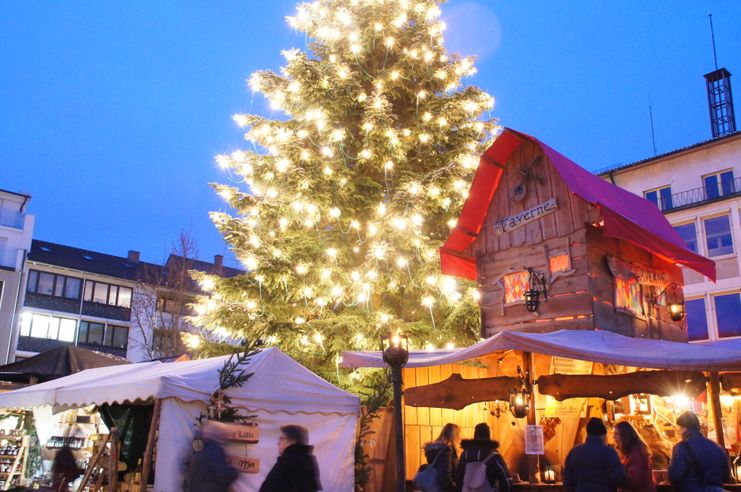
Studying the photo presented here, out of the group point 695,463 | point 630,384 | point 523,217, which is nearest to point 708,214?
point 523,217

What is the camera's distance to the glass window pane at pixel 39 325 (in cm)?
4294

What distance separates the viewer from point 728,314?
1168 inches

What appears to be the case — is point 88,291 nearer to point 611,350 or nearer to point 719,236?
point 719,236

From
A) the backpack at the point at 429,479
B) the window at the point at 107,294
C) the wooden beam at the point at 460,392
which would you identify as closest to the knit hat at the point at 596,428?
the backpack at the point at 429,479

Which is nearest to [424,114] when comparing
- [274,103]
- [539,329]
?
[274,103]

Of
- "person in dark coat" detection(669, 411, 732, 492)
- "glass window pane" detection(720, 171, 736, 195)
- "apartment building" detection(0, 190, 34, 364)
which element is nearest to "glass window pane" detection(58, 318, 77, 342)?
"apartment building" detection(0, 190, 34, 364)

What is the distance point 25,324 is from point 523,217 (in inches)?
1552

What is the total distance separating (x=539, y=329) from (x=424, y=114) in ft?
20.3

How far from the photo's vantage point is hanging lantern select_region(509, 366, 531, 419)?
10.3 meters

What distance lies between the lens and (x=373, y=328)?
1396 cm

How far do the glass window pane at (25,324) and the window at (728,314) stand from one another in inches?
1594

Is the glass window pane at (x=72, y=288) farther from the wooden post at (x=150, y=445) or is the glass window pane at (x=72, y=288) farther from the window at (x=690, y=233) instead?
the wooden post at (x=150, y=445)

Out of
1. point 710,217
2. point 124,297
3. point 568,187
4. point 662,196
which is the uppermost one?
point 662,196

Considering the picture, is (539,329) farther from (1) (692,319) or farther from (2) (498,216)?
(1) (692,319)
